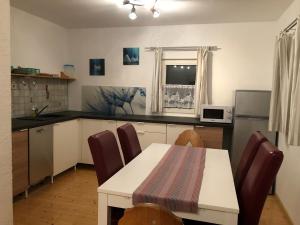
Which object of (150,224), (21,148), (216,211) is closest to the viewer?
(150,224)

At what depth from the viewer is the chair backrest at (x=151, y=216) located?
3.32 ft

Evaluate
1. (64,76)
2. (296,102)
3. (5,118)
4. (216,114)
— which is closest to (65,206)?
(5,118)

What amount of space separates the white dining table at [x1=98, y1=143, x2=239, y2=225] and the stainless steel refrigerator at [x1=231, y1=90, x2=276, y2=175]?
1.53 meters

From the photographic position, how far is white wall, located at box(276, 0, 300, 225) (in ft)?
8.29

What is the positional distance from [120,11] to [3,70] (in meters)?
1.91

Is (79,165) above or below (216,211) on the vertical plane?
below

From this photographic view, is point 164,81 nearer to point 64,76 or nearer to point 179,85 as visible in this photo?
point 179,85

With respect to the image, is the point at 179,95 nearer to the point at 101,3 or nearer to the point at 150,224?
the point at 101,3

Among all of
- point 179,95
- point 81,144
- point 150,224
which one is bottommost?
point 81,144

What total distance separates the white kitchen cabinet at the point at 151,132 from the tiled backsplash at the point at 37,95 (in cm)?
152

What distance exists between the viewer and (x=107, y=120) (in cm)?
397

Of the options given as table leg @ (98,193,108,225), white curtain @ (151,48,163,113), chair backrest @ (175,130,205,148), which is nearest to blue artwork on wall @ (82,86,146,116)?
white curtain @ (151,48,163,113)

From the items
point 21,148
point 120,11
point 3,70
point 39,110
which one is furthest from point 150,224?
point 39,110

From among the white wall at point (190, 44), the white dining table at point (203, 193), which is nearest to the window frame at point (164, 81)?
the white wall at point (190, 44)
